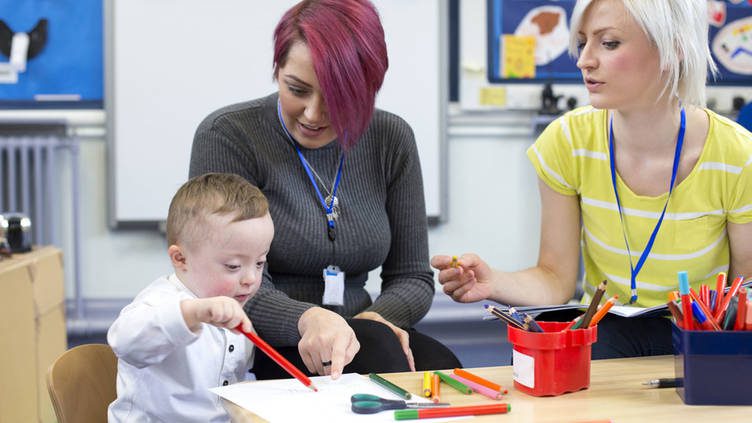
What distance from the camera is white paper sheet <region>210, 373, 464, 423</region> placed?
94 centimetres

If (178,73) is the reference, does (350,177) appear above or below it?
below

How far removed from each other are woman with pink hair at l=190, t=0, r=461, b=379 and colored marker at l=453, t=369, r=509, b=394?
0.86 feet

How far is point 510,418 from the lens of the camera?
37.9 inches

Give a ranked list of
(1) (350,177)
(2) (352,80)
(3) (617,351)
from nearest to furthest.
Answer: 1. (3) (617,351)
2. (2) (352,80)
3. (1) (350,177)

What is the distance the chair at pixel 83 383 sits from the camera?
1151mm

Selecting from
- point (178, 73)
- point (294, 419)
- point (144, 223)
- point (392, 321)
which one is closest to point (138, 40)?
point (178, 73)

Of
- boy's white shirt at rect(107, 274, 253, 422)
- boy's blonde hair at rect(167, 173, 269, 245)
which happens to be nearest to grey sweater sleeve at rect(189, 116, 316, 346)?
boy's white shirt at rect(107, 274, 253, 422)

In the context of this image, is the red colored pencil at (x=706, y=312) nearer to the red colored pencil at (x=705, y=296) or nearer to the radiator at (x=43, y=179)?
the red colored pencil at (x=705, y=296)

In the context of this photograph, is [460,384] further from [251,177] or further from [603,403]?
[251,177]

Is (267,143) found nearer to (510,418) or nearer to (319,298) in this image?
(319,298)

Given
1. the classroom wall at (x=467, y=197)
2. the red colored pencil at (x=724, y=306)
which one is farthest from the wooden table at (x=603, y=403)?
the classroom wall at (x=467, y=197)

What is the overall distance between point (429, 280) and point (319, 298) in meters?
0.26

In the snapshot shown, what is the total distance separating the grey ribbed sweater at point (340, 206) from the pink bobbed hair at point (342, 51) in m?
0.11

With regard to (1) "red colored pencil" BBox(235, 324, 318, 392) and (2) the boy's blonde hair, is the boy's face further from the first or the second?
(1) "red colored pencil" BBox(235, 324, 318, 392)
